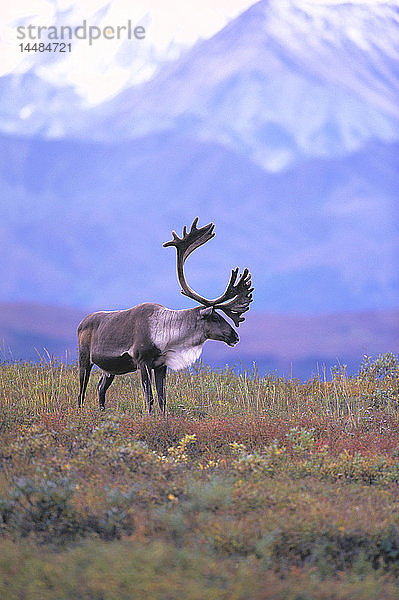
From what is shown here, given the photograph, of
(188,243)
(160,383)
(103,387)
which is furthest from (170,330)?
(103,387)

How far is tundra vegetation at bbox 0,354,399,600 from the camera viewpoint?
169 inches

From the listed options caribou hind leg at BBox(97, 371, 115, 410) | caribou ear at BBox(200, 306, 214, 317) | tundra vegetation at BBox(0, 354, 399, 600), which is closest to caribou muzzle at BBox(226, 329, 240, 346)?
caribou ear at BBox(200, 306, 214, 317)

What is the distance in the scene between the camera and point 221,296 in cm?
988

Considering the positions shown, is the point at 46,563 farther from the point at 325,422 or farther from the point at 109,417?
the point at 325,422

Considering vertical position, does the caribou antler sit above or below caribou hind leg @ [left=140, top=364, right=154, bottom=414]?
above

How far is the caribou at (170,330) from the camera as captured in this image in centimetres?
975

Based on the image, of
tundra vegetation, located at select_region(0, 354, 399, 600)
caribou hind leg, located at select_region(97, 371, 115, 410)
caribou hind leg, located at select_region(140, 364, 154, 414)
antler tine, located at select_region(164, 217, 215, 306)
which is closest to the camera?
tundra vegetation, located at select_region(0, 354, 399, 600)

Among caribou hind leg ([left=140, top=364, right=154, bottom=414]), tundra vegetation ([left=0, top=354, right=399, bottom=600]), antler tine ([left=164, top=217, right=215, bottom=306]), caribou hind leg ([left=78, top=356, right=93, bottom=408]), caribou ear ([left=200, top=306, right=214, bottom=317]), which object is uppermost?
antler tine ([left=164, top=217, right=215, bottom=306])

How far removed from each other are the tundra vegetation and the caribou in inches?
31.2

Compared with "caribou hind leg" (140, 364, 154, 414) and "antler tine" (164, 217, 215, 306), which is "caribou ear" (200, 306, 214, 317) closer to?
"antler tine" (164, 217, 215, 306)

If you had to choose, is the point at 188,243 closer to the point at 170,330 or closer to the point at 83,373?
the point at 170,330

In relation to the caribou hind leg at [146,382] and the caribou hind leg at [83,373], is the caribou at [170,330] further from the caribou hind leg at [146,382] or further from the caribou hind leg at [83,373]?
the caribou hind leg at [83,373]

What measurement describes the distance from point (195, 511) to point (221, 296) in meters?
4.78

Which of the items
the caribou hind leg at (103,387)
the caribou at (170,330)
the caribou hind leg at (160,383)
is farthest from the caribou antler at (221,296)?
the caribou hind leg at (103,387)
